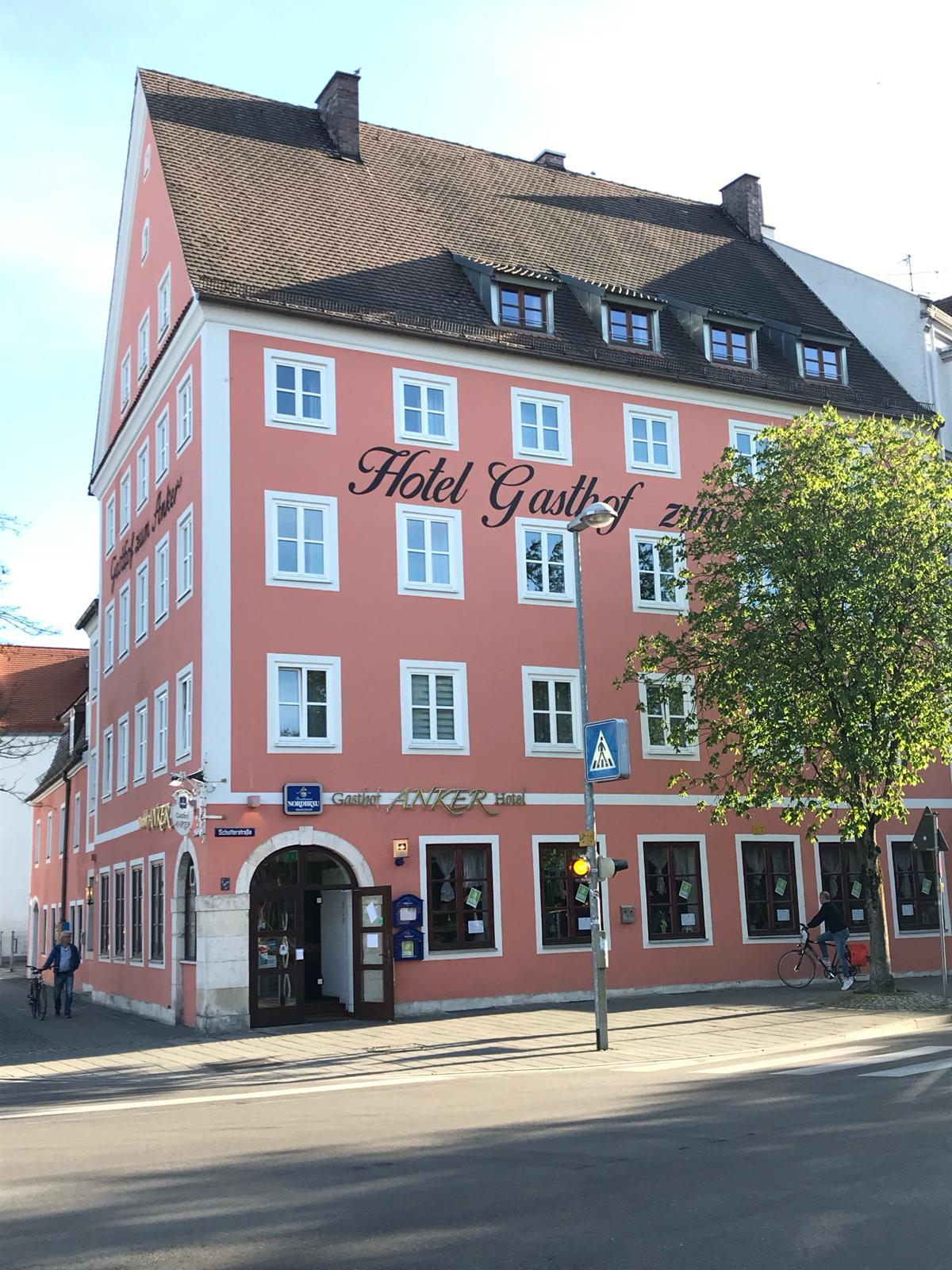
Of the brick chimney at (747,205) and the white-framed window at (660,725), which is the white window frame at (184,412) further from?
the brick chimney at (747,205)

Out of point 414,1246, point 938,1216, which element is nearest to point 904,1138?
point 938,1216

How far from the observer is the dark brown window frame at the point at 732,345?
105 feet

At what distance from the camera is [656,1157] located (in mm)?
9367

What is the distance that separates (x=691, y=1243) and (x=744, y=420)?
26258mm

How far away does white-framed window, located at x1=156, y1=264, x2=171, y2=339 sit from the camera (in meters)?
29.3

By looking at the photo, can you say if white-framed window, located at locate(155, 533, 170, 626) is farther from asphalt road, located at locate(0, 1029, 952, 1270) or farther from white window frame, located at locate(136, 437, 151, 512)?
asphalt road, located at locate(0, 1029, 952, 1270)

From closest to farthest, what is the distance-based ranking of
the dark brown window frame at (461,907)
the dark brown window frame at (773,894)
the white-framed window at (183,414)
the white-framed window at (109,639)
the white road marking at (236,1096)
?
the white road marking at (236,1096) < the dark brown window frame at (461,907) < the white-framed window at (183,414) < the dark brown window frame at (773,894) < the white-framed window at (109,639)

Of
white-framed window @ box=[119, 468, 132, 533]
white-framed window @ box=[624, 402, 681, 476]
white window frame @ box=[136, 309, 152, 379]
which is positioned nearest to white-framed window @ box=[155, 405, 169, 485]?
white window frame @ box=[136, 309, 152, 379]

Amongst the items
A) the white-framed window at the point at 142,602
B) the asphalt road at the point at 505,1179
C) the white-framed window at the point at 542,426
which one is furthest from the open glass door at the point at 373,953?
the white-framed window at the point at 542,426

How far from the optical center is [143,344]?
32.1 metres

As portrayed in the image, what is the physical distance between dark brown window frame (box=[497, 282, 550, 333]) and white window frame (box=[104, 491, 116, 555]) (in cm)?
1196

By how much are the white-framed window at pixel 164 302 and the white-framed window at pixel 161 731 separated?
25.5 feet

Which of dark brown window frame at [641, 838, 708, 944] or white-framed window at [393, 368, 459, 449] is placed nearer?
white-framed window at [393, 368, 459, 449]

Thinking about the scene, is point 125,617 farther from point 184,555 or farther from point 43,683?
point 43,683
